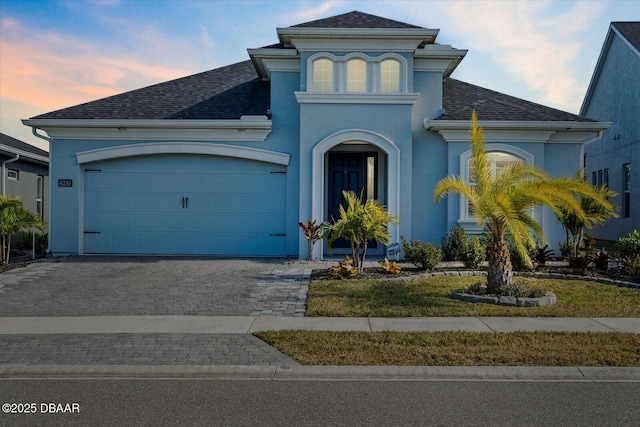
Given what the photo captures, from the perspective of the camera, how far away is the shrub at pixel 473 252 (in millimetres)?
13828

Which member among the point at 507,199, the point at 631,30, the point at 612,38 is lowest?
the point at 507,199

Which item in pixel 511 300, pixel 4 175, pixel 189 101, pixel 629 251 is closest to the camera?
pixel 511 300

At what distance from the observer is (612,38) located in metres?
23.4

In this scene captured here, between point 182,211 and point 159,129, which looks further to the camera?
point 182,211

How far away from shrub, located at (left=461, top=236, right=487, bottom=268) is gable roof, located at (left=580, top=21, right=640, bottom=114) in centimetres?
1177

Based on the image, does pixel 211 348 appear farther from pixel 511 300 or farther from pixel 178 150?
pixel 178 150

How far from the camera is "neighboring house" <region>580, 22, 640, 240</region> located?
68.7ft

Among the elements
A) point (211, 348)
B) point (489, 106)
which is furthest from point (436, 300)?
point (489, 106)

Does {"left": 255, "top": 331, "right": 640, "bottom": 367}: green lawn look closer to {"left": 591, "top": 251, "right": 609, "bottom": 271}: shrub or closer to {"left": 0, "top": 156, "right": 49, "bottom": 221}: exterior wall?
{"left": 591, "top": 251, "right": 609, "bottom": 271}: shrub

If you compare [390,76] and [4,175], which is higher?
[390,76]

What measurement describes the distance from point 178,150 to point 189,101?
1883mm

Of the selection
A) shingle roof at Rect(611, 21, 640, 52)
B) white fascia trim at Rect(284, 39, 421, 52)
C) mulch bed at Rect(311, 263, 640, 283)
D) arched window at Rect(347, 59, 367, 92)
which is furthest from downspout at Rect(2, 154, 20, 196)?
shingle roof at Rect(611, 21, 640, 52)

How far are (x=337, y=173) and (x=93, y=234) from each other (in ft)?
23.7

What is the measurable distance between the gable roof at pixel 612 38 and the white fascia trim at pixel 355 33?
405 inches
